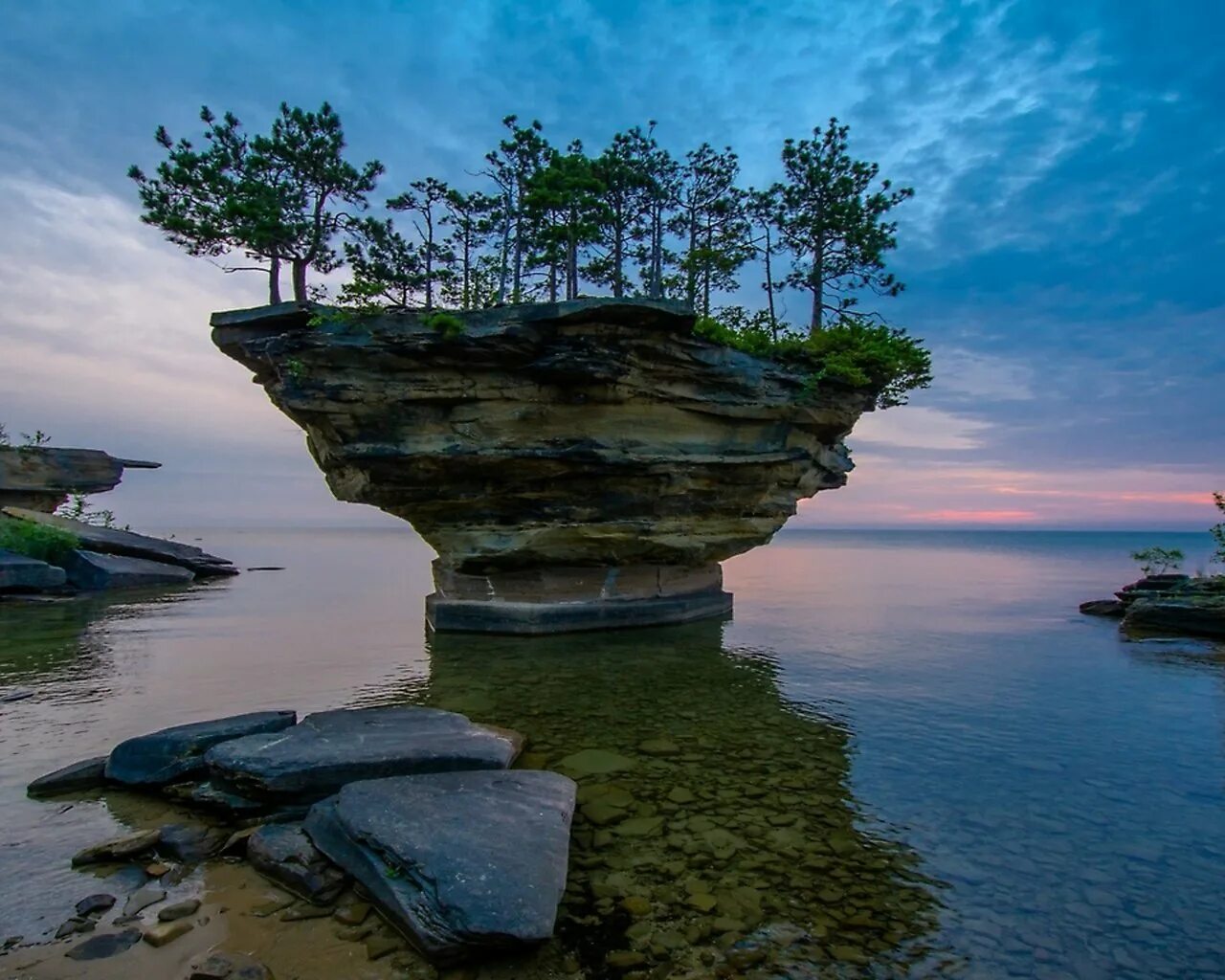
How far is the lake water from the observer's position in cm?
447

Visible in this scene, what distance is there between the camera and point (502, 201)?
73.9ft

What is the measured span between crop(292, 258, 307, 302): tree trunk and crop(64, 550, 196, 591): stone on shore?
19.3 m

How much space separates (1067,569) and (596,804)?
192 ft

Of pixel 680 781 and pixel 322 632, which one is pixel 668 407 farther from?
pixel 322 632

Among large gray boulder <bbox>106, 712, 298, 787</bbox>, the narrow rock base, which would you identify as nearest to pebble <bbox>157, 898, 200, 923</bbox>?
large gray boulder <bbox>106, 712, 298, 787</bbox>

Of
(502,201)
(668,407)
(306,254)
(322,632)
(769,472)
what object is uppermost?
(502,201)

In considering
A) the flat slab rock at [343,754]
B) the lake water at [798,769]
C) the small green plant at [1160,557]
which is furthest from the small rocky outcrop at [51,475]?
the small green plant at [1160,557]

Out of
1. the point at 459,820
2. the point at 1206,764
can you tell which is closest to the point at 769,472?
the point at 1206,764

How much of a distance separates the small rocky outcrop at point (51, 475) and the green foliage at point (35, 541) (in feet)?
21.8

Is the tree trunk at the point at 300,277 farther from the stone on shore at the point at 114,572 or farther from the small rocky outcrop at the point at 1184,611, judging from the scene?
the small rocky outcrop at the point at 1184,611

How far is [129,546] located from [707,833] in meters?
37.6

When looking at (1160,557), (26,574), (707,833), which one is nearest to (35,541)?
(26,574)

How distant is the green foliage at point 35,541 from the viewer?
87.7 feet

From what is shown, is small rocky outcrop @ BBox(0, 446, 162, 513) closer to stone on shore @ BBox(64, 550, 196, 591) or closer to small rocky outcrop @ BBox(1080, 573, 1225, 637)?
stone on shore @ BBox(64, 550, 196, 591)
